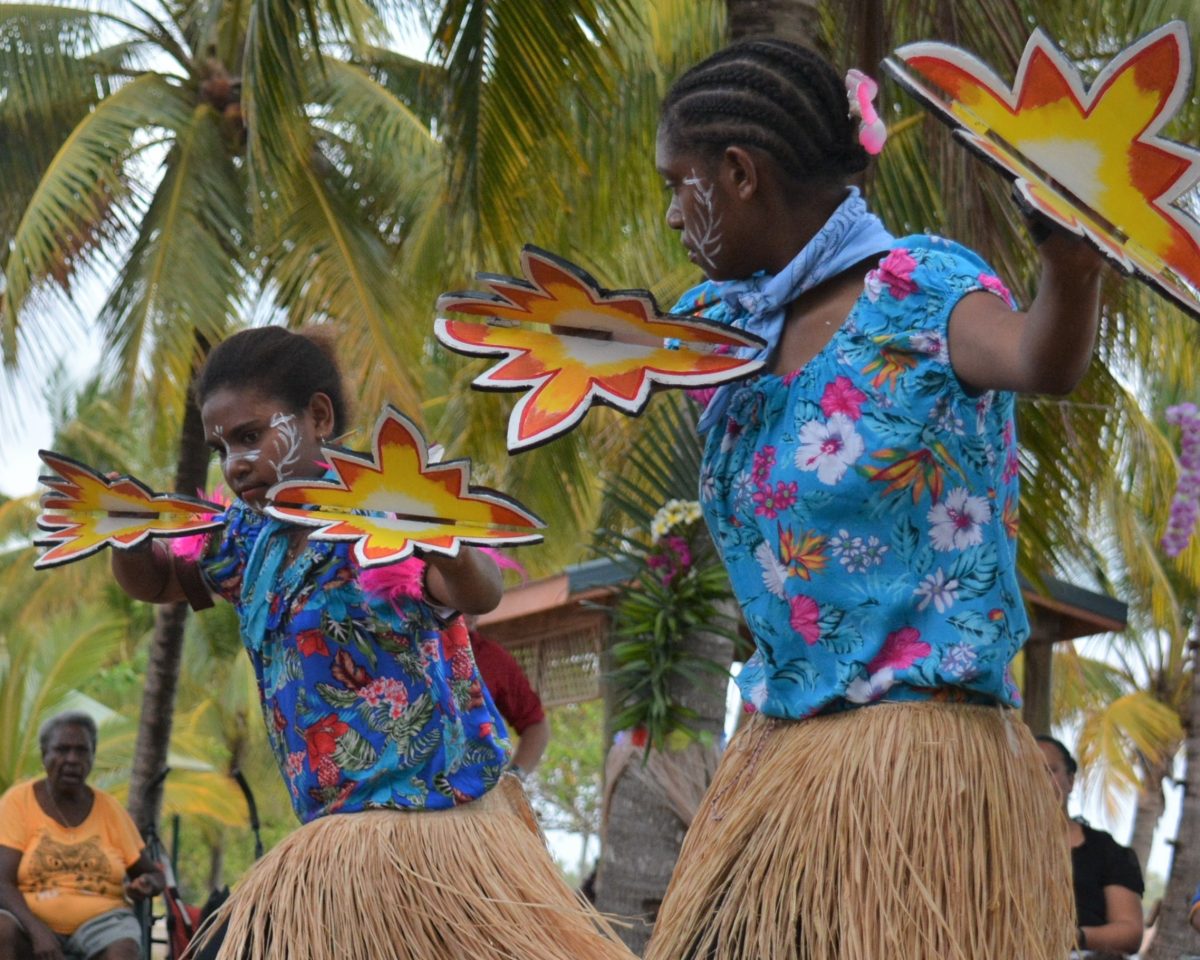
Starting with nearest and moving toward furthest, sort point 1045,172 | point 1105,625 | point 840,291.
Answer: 1. point 1045,172
2. point 840,291
3. point 1105,625

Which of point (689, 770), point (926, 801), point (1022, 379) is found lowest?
point (689, 770)

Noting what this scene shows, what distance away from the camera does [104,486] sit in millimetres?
3146

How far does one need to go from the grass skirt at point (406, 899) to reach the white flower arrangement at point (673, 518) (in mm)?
2716

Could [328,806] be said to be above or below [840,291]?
below

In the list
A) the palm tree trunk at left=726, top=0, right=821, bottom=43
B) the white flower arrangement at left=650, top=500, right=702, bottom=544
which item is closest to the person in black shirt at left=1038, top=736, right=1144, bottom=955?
the white flower arrangement at left=650, top=500, right=702, bottom=544

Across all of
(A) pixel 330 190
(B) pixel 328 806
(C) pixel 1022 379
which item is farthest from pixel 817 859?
(A) pixel 330 190

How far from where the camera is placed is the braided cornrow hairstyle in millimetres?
2184

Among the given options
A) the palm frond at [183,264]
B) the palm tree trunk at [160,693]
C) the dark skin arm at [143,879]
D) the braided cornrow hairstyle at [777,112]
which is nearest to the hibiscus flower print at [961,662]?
the braided cornrow hairstyle at [777,112]

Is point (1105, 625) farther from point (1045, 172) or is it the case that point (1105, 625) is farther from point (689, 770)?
point (1045, 172)

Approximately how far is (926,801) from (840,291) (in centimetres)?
61

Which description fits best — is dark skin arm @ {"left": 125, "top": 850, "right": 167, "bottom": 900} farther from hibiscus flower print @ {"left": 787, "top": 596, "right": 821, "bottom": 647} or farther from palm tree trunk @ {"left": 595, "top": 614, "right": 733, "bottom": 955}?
hibiscus flower print @ {"left": 787, "top": 596, "right": 821, "bottom": 647}

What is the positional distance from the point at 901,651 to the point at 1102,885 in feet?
13.2

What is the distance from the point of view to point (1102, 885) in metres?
5.73

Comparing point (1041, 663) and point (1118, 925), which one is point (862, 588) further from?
point (1041, 663)
